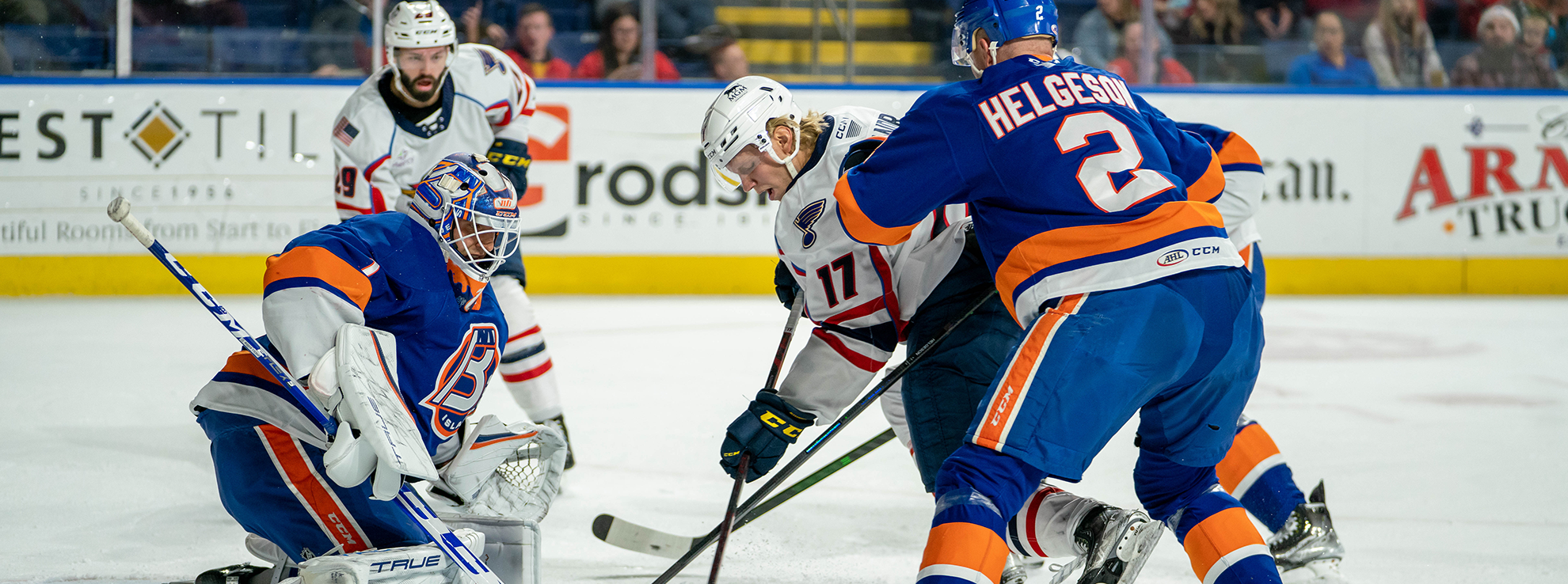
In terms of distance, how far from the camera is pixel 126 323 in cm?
536

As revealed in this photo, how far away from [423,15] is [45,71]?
157 inches

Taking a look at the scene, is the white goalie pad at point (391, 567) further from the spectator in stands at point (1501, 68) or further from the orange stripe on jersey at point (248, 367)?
the spectator in stands at point (1501, 68)

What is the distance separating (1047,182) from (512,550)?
3.23 feet

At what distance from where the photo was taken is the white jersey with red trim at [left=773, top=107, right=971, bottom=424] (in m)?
2.12

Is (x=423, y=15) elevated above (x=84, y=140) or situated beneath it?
elevated above

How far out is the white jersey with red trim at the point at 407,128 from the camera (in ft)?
10.6

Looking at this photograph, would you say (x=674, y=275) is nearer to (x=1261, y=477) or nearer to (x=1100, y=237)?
(x=1261, y=477)

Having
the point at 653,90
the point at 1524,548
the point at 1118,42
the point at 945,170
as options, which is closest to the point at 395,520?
the point at 945,170

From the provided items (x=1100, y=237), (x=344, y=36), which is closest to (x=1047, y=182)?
(x=1100, y=237)

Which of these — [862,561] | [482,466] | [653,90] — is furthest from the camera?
[653,90]

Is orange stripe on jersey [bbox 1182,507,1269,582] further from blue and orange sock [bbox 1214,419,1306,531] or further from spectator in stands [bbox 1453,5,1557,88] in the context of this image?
spectator in stands [bbox 1453,5,1557,88]

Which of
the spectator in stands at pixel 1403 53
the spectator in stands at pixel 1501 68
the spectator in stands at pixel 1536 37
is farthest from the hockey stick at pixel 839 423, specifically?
the spectator in stands at pixel 1536 37

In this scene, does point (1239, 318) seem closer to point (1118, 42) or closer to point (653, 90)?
point (653, 90)

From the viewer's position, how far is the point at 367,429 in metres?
1.70
